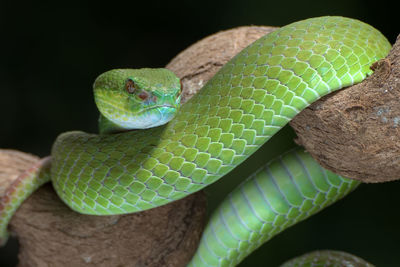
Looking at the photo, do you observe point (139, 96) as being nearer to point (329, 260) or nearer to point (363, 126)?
point (363, 126)

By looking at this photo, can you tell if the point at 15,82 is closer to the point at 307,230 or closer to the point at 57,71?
the point at 57,71

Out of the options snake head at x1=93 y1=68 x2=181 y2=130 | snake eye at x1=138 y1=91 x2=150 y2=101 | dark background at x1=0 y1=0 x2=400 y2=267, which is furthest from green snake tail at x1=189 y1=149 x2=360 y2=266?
dark background at x1=0 y1=0 x2=400 y2=267

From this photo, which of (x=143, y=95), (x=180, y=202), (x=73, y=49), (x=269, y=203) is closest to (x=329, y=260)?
(x=269, y=203)

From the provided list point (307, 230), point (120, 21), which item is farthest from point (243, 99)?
point (120, 21)

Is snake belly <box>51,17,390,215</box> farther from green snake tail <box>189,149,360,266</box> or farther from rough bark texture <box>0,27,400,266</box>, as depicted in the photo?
green snake tail <box>189,149,360,266</box>

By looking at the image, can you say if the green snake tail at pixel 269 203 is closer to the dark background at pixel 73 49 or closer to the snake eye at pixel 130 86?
the snake eye at pixel 130 86

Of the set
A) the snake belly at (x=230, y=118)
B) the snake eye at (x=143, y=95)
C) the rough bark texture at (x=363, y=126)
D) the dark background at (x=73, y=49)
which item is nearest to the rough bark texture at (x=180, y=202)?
the rough bark texture at (x=363, y=126)
